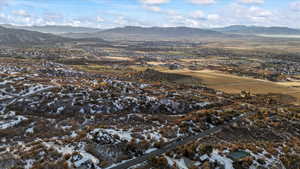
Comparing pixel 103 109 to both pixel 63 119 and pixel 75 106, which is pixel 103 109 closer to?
pixel 75 106

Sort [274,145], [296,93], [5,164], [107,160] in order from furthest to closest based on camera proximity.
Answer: [296,93], [274,145], [107,160], [5,164]

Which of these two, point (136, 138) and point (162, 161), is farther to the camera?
point (136, 138)

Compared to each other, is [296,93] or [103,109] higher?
[103,109]

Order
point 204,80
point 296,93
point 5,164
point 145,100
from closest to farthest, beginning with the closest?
point 5,164 < point 145,100 < point 296,93 < point 204,80

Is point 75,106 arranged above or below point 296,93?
above

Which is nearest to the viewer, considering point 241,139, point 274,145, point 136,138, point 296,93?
point 136,138

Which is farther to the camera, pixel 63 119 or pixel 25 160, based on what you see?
pixel 63 119

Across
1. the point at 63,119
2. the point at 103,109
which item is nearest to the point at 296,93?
the point at 103,109

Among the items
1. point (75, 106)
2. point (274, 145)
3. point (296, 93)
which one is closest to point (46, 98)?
point (75, 106)

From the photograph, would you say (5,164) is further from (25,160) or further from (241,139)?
(241,139)
